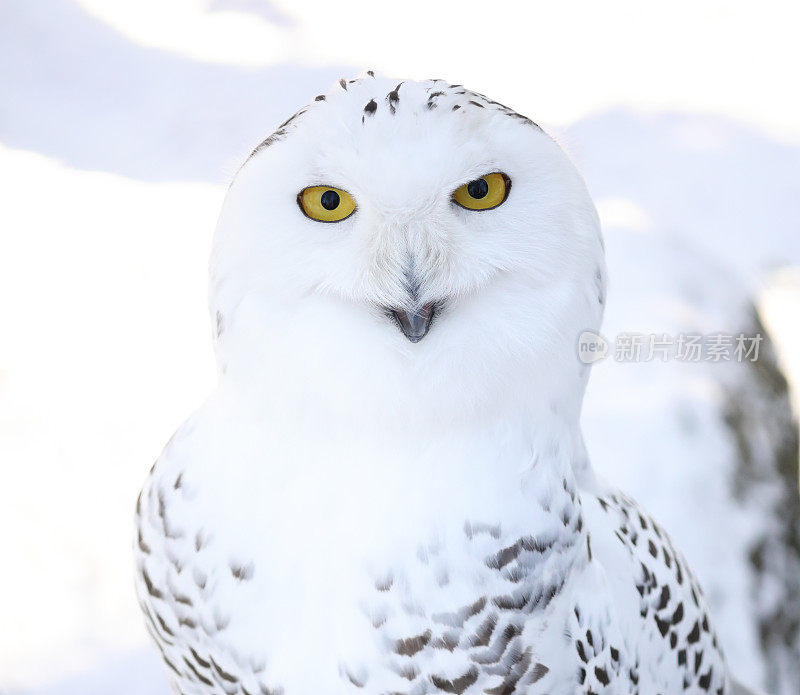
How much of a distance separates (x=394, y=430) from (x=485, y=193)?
24cm

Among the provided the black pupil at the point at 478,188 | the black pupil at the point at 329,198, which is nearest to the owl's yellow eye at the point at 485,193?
the black pupil at the point at 478,188

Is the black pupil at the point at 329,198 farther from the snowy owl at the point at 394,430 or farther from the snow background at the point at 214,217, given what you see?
the snow background at the point at 214,217

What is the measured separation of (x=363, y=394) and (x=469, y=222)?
0.60 ft

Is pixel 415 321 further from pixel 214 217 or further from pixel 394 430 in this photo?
pixel 214 217

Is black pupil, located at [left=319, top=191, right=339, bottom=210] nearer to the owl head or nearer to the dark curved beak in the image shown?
the owl head

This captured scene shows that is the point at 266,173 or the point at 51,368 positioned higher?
the point at 266,173

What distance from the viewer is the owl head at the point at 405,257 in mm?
800

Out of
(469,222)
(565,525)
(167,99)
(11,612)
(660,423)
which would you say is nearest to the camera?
(469,222)

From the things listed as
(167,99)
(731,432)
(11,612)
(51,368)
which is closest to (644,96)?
(167,99)

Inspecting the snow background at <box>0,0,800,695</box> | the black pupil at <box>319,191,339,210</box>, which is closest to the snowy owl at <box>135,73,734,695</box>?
the black pupil at <box>319,191,339,210</box>

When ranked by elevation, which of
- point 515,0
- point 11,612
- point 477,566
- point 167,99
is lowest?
point 11,612

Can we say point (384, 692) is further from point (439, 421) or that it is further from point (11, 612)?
point (11, 612)

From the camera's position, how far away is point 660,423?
1896mm

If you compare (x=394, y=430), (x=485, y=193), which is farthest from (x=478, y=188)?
(x=394, y=430)
